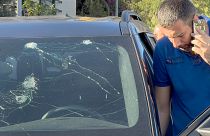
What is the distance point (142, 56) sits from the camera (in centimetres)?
324

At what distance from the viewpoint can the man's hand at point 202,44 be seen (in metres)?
3.06

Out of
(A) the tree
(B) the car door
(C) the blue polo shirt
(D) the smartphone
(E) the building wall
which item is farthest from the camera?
(E) the building wall

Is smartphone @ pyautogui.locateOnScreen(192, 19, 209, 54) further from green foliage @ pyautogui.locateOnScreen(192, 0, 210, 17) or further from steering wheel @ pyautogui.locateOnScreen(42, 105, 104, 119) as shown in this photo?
green foliage @ pyautogui.locateOnScreen(192, 0, 210, 17)

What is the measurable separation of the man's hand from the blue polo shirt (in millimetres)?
210

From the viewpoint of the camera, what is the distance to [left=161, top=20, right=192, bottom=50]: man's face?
126 inches

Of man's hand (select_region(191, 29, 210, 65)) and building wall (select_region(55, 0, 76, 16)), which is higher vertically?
man's hand (select_region(191, 29, 210, 65))

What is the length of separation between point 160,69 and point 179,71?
4.9 inches

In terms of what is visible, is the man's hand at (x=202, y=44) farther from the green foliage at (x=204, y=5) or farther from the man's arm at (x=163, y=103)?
the green foliage at (x=204, y=5)

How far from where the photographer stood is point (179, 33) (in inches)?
126

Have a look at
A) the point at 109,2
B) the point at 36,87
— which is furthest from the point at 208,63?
the point at 109,2

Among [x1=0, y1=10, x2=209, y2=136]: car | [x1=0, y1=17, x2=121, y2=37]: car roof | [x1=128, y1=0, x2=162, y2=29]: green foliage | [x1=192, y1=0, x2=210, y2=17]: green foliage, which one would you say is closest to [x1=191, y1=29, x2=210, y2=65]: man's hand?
[x1=0, y1=10, x2=209, y2=136]: car

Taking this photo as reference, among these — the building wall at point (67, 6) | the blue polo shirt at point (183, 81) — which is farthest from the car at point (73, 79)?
the building wall at point (67, 6)

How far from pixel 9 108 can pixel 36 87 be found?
8.2 inches

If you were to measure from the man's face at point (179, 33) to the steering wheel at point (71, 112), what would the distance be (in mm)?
701
